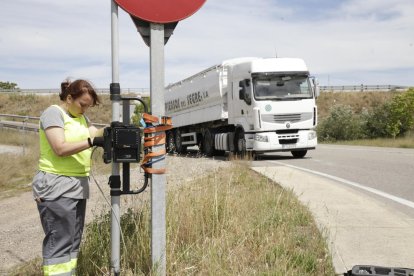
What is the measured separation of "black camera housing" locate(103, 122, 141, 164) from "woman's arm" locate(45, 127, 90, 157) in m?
0.16

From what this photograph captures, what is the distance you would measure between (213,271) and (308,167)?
395 inches

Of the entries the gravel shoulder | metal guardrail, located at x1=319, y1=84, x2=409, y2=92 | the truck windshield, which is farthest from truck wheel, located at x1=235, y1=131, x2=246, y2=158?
metal guardrail, located at x1=319, y1=84, x2=409, y2=92

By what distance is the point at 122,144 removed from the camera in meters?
3.60

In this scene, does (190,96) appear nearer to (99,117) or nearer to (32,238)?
(32,238)

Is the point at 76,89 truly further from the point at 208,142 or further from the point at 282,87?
the point at 208,142

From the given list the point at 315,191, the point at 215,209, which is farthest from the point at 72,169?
the point at 315,191

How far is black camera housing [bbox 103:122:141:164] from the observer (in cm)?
359

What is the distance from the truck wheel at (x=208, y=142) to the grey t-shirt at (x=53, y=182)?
607 inches

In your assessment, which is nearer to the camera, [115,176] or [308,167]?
[115,176]

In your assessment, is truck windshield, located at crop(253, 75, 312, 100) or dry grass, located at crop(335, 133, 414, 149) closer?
truck windshield, located at crop(253, 75, 312, 100)

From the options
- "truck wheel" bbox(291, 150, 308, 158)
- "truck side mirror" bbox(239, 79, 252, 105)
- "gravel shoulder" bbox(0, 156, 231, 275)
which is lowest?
"gravel shoulder" bbox(0, 156, 231, 275)

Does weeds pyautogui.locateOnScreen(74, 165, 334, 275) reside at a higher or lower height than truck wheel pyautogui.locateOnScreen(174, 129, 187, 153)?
lower

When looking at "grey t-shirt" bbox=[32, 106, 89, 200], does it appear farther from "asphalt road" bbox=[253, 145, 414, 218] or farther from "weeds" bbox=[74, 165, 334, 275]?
"asphalt road" bbox=[253, 145, 414, 218]

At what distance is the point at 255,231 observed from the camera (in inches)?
195
